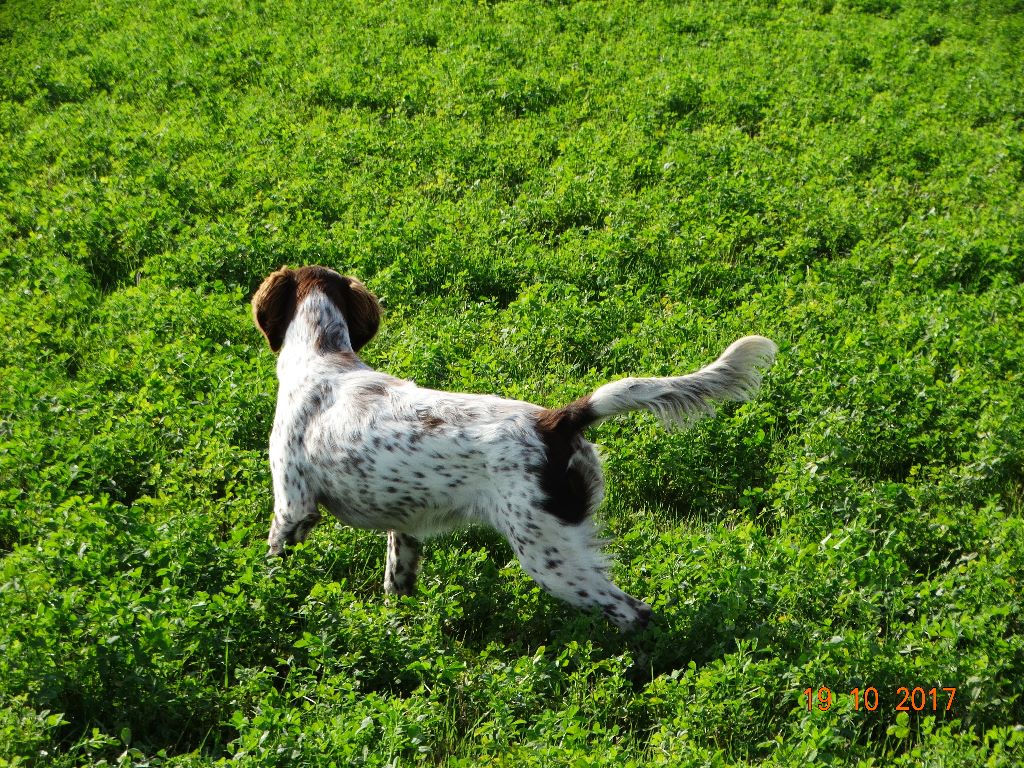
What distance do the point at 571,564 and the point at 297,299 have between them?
237 centimetres

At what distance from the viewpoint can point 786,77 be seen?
41.5 feet

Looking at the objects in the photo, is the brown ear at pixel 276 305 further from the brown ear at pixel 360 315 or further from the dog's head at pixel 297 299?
the brown ear at pixel 360 315

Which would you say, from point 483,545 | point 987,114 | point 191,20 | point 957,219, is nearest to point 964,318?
point 957,219

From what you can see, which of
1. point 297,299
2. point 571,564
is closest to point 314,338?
point 297,299

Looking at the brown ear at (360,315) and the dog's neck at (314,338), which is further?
the brown ear at (360,315)

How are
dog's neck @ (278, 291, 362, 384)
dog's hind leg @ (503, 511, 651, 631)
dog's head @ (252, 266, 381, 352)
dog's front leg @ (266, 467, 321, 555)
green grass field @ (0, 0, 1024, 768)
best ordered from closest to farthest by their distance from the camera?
green grass field @ (0, 0, 1024, 768) < dog's hind leg @ (503, 511, 651, 631) < dog's front leg @ (266, 467, 321, 555) < dog's neck @ (278, 291, 362, 384) < dog's head @ (252, 266, 381, 352)

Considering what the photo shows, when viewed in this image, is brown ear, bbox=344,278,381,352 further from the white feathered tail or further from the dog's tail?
the white feathered tail

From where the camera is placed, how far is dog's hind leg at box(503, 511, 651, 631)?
14.9ft

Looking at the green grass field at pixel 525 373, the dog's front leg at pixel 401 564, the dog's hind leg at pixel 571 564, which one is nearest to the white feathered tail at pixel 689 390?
the dog's hind leg at pixel 571 564

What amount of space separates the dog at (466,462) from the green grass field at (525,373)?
0.29m

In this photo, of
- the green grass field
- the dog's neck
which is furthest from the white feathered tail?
the dog's neck

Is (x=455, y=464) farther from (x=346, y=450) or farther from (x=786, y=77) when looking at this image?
(x=786, y=77)

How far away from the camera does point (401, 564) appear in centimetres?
523

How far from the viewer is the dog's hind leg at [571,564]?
4555 mm
